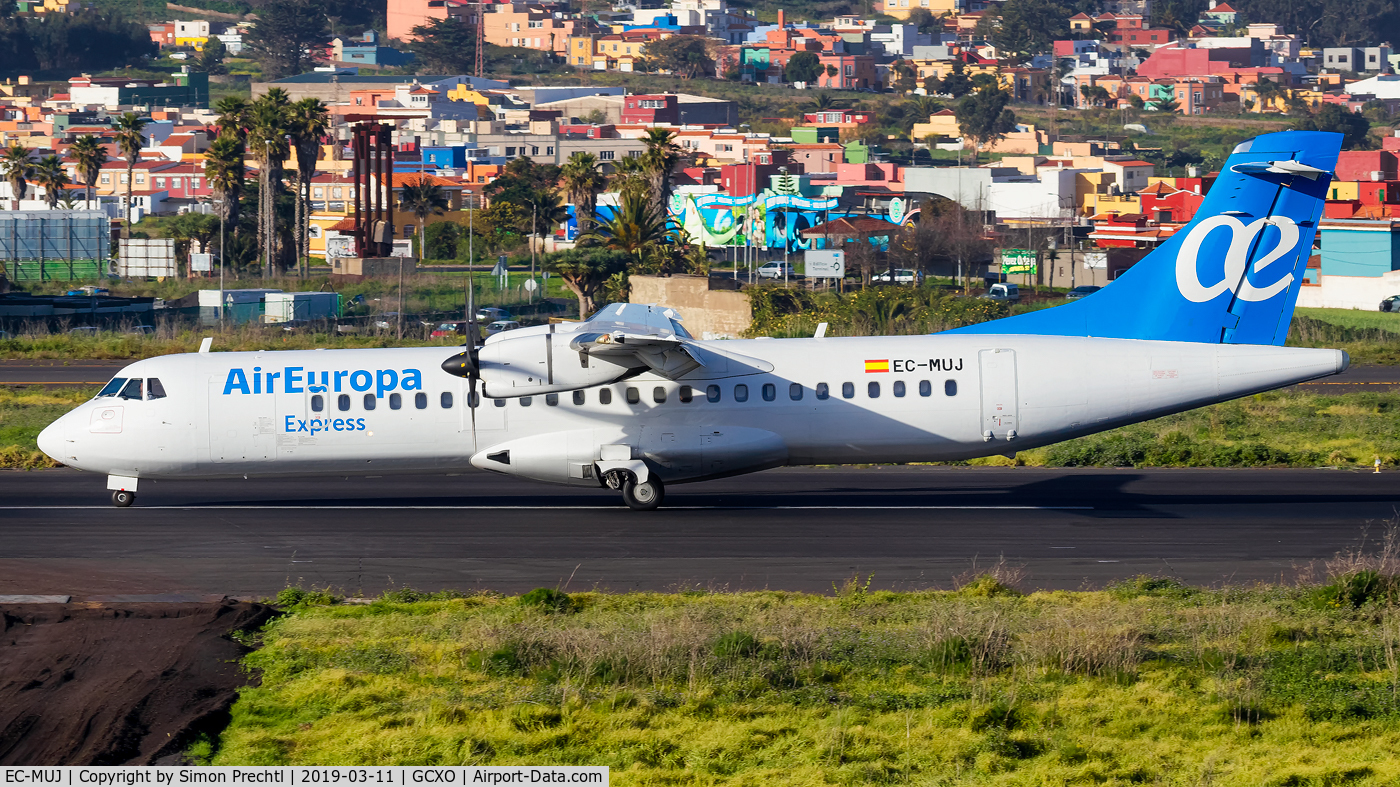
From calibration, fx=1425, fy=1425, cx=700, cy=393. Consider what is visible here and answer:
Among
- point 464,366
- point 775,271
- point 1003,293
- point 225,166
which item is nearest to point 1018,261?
point 1003,293

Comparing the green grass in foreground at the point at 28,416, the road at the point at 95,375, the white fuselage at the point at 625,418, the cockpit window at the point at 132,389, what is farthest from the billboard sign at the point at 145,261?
the white fuselage at the point at 625,418

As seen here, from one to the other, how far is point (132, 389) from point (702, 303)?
129 ft

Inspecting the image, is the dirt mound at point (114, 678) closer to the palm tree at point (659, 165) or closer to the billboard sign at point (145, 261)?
the palm tree at point (659, 165)

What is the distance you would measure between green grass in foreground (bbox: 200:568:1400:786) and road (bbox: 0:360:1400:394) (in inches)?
1077

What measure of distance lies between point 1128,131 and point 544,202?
114970mm

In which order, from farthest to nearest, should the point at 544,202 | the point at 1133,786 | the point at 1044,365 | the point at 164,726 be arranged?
the point at 544,202 < the point at 1044,365 < the point at 164,726 < the point at 1133,786

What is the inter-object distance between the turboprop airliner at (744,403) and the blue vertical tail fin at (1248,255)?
0.02 meters

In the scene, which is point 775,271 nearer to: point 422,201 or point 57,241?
point 422,201

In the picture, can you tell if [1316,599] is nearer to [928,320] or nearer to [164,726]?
[164,726]

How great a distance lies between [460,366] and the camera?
914 inches


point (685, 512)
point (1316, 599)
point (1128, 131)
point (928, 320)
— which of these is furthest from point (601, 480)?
point (1128, 131)

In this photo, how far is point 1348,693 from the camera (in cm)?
1452

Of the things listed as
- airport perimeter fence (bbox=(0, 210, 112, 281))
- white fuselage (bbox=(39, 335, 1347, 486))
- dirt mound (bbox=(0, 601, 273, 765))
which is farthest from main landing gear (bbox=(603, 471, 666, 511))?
airport perimeter fence (bbox=(0, 210, 112, 281))

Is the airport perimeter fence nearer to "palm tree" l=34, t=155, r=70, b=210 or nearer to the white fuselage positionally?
"palm tree" l=34, t=155, r=70, b=210
